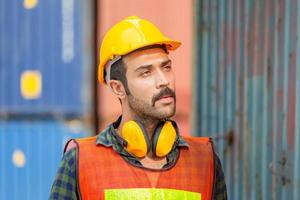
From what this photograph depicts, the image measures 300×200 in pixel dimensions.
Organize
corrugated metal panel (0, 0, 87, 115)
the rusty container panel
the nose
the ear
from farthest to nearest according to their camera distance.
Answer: corrugated metal panel (0, 0, 87, 115), the rusty container panel, the ear, the nose

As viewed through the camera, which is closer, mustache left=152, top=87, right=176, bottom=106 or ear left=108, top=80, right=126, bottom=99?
mustache left=152, top=87, right=176, bottom=106

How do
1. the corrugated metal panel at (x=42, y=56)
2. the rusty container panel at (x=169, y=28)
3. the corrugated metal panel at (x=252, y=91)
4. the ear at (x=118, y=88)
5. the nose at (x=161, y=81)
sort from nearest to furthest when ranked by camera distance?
the nose at (x=161, y=81) → the ear at (x=118, y=88) → the corrugated metal panel at (x=252, y=91) → the rusty container panel at (x=169, y=28) → the corrugated metal panel at (x=42, y=56)

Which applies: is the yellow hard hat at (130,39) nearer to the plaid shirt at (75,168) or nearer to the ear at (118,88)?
the ear at (118,88)

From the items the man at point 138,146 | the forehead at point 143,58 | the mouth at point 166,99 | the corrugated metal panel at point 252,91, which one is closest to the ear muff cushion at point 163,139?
the man at point 138,146

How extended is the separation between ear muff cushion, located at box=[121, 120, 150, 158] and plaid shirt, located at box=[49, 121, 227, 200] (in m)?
0.04

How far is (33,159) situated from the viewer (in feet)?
25.1

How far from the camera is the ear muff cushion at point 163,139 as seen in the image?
2.91m

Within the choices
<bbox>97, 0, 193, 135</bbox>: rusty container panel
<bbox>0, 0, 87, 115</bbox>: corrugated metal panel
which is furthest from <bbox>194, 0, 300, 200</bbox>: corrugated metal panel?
<bbox>0, 0, 87, 115</bbox>: corrugated metal panel

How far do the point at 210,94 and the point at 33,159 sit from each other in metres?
3.04

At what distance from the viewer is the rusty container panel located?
6.68 meters

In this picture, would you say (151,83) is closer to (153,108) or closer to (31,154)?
(153,108)

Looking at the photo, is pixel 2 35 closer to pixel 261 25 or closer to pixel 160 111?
pixel 261 25

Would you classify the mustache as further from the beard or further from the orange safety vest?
the orange safety vest

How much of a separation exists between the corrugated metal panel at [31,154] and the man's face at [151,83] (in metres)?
4.64
